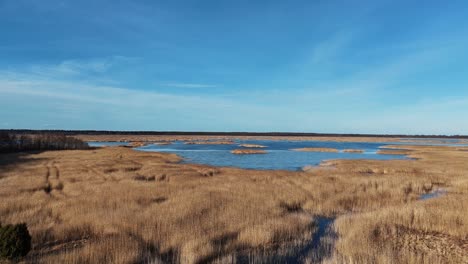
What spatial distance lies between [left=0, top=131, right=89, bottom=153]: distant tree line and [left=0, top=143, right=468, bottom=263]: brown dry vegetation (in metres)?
35.0

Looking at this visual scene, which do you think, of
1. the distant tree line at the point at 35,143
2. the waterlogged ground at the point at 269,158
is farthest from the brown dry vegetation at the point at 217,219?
the distant tree line at the point at 35,143

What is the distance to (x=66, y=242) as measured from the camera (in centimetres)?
1016

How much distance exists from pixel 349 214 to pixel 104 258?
1122 centimetres

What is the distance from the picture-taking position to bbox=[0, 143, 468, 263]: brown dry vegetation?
31.0ft

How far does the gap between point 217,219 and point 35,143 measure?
55964mm

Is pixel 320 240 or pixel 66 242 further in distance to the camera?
pixel 320 240

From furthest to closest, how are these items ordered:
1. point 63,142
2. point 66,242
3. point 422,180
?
1. point 63,142
2. point 422,180
3. point 66,242

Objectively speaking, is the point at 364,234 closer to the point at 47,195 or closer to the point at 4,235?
the point at 4,235

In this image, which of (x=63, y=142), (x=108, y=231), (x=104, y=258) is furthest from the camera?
(x=63, y=142)

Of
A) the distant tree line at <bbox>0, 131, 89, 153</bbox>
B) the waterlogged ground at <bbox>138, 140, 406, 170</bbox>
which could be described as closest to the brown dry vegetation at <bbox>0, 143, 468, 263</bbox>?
the waterlogged ground at <bbox>138, 140, 406, 170</bbox>

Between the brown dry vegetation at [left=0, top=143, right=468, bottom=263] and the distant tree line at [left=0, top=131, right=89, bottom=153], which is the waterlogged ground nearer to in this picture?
the brown dry vegetation at [left=0, top=143, right=468, bottom=263]

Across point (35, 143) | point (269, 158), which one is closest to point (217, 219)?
point (269, 158)

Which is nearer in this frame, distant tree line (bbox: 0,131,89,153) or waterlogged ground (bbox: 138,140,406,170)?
waterlogged ground (bbox: 138,140,406,170)

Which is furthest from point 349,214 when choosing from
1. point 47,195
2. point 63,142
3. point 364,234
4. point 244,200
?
point 63,142
